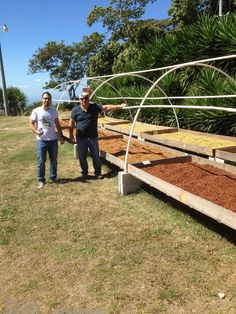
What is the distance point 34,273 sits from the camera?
13.9 ft

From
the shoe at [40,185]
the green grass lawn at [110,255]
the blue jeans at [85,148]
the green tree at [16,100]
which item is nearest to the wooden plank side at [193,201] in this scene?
the green grass lawn at [110,255]

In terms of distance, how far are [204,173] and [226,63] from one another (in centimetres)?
542

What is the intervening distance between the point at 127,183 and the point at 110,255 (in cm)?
212

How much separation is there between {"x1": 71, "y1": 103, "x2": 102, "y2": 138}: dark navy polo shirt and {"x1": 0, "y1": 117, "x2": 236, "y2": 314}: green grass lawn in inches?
46.2

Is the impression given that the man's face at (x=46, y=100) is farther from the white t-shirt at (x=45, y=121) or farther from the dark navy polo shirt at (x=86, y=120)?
the dark navy polo shirt at (x=86, y=120)

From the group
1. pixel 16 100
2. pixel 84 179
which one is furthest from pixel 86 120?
pixel 16 100

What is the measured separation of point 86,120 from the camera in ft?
24.7

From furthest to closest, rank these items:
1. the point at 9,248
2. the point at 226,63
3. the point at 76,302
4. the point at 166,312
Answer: the point at 226,63 < the point at 9,248 < the point at 76,302 < the point at 166,312

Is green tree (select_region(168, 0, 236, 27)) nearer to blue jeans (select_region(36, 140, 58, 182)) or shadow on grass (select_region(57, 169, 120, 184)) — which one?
shadow on grass (select_region(57, 169, 120, 184))

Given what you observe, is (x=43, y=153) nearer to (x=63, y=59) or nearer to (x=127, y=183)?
(x=127, y=183)

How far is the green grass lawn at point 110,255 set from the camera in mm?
3656

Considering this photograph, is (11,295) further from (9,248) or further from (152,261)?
(152,261)

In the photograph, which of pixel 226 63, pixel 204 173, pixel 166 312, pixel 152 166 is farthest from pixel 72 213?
pixel 226 63

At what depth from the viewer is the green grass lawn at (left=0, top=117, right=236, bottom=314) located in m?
3.66
